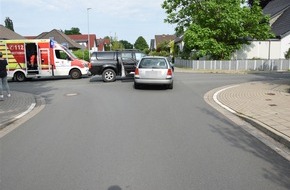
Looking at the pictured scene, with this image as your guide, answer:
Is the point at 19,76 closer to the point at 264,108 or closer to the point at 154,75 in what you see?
the point at 154,75

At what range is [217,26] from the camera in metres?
30.2

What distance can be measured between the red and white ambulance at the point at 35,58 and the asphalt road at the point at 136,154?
40.5ft

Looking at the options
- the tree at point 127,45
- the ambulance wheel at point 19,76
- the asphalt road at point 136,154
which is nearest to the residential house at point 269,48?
the ambulance wheel at point 19,76

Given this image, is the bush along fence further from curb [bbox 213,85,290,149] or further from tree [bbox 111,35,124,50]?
tree [bbox 111,35,124,50]

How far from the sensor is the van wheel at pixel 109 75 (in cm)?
1889

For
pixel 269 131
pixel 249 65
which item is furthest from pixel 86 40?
pixel 269 131

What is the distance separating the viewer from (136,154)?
5574mm

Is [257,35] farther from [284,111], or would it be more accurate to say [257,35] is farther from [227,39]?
[284,111]

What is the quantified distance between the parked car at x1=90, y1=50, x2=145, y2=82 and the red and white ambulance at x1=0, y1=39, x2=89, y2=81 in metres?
3.20

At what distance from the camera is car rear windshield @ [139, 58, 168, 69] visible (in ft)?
Result: 48.6

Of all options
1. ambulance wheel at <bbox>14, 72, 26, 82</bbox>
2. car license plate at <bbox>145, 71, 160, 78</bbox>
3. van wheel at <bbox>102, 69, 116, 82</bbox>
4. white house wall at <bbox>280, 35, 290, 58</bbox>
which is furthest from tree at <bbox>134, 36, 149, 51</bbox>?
car license plate at <bbox>145, 71, 160, 78</bbox>

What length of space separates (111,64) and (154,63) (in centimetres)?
463

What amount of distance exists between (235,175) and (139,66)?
10.6 meters

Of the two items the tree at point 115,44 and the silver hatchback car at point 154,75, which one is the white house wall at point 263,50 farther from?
the tree at point 115,44
